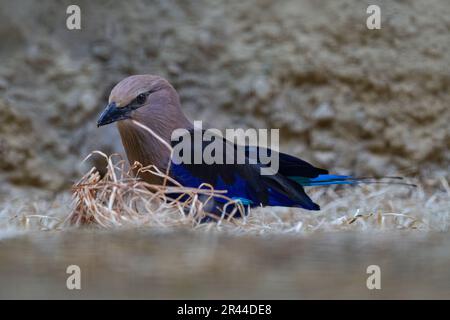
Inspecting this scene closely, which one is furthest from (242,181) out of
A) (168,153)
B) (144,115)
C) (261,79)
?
(261,79)

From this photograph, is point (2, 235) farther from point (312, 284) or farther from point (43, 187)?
point (43, 187)

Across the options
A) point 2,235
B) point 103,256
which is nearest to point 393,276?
point 103,256

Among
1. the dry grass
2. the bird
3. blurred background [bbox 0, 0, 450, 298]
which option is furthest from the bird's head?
blurred background [bbox 0, 0, 450, 298]

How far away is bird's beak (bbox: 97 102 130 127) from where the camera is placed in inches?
68.1

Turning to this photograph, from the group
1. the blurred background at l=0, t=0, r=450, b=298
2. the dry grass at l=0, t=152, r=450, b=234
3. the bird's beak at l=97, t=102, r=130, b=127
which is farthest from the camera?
the blurred background at l=0, t=0, r=450, b=298

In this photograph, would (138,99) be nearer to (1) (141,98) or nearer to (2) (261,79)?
(1) (141,98)

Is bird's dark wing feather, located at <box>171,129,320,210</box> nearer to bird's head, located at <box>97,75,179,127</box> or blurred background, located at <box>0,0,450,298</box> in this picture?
bird's head, located at <box>97,75,179,127</box>

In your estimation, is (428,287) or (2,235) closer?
(428,287)

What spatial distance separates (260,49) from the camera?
2.75 m

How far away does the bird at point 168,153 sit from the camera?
1754mm

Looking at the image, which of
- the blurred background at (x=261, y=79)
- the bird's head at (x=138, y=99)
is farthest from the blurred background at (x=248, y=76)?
the bird's head at (x=138, y=99)

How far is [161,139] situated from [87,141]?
1044 millimetres

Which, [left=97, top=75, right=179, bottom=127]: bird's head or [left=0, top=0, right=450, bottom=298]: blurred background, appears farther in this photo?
[left=0, top=0, right=450, bottom=298]: blurred background

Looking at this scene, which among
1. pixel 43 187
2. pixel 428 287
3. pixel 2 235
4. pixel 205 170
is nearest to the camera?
pixel 428 287
